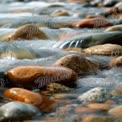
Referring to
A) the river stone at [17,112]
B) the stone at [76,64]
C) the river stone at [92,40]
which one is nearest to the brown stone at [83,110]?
the river stone at [17,112]

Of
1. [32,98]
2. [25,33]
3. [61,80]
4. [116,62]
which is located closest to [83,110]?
[32,98]

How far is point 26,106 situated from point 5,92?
59 cm

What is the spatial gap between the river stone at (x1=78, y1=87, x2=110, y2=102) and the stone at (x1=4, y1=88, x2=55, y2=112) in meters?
0.30

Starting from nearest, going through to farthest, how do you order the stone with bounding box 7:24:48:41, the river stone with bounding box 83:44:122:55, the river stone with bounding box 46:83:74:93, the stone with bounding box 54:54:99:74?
the river stone with bounding box 46:83:74:93
the stone with bounding box 54:54:99:74
the river stone with bounding box 83:44:122:55
the stone with bounding box 7:24:48:41

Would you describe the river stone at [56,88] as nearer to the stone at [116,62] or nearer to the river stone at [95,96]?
the river stone at [95,96]

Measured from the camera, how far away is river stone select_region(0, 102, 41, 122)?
309 cm

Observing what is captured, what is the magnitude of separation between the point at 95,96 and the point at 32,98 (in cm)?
59

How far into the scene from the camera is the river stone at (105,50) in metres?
5.61

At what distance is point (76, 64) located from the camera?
14.9 feet

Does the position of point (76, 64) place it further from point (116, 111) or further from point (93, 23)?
point (93, 23)

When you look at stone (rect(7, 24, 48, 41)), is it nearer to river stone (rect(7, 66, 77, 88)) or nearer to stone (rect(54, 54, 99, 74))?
stone (rect(54, 54, 99, 74))

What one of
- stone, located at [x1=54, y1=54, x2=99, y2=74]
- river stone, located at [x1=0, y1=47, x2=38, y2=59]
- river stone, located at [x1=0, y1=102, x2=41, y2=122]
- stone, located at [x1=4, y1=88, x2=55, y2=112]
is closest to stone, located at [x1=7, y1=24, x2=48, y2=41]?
river stone, located at [x1=0, y1=47, x2=38, y2=59]

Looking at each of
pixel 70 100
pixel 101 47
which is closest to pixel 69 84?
pixel 70 100

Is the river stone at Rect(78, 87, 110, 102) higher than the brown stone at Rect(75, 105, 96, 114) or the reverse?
higher
